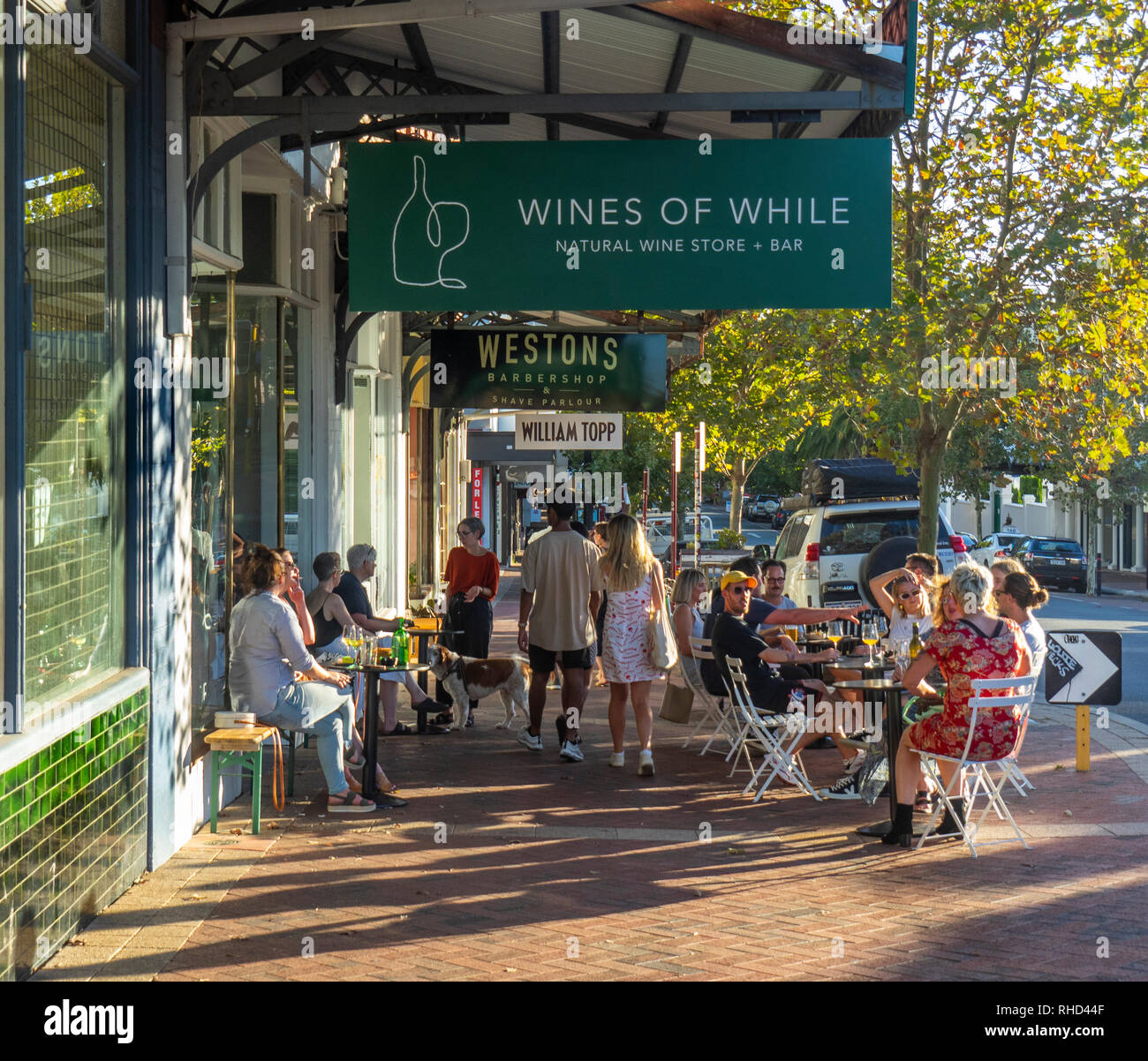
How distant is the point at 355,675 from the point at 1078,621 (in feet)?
59.9

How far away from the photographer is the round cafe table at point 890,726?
745 centimetres

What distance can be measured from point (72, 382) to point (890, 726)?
455 cm

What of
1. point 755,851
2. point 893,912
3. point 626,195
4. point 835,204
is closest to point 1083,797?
point 755,851

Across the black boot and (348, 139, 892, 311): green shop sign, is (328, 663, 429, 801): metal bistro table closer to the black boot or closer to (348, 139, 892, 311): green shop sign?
(348, 139, 892, 311): green shop sign

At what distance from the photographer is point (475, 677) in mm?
11070

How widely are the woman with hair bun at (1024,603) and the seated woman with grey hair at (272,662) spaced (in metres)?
4.10

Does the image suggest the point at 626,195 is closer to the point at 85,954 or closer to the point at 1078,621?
the point at 85,954

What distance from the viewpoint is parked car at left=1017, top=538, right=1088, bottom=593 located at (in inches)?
1487

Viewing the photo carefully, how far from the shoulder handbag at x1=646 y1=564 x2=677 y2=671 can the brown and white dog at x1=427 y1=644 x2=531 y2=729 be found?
1.99 meters

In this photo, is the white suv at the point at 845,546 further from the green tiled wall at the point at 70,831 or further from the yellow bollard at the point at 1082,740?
the green tiled wall at the point at 70,831

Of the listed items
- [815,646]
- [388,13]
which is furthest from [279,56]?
[815,646]

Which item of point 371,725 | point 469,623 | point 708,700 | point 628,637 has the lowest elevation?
point 708,700

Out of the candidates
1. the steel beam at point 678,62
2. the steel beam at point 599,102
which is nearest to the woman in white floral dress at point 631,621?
the steel beam at point 678,62

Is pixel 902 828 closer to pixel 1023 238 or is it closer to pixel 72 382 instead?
pixel 72 382
